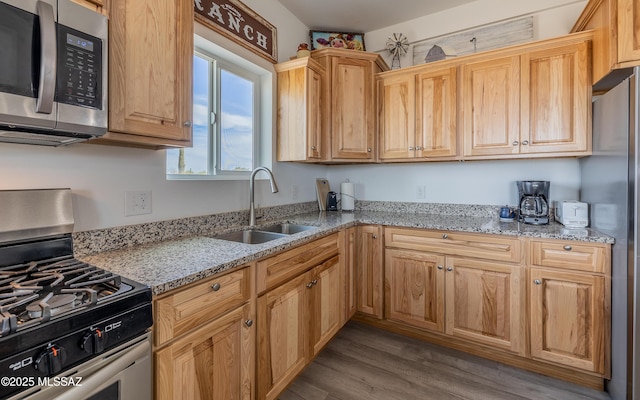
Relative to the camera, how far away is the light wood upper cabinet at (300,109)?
2.35 metres

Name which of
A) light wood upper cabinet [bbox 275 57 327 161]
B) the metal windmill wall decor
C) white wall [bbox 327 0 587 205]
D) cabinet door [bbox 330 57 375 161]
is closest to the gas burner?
light wood upper cabinet [bbox 275 57 327 161]

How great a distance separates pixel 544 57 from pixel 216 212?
2477mm

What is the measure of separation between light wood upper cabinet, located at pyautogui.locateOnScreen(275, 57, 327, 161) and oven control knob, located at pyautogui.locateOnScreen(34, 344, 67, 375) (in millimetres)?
1885

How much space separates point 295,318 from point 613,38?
235 cm

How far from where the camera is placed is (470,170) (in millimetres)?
2533

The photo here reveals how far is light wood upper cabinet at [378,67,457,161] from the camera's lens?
7.62 feet

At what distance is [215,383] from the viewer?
116 centimetres

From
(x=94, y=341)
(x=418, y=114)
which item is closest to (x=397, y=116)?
(x=418, y=114)

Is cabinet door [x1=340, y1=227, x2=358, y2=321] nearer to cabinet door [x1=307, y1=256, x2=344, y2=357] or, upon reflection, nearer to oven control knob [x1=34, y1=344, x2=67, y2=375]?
cabinet door [x1=307, y1=256, x2=344, y2=357]

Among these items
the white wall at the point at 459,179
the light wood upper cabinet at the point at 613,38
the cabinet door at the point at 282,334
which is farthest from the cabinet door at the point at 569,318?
the cabinet door at the point at 282,334

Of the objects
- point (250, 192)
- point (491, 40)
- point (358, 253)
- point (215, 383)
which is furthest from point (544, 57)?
point (215, 383)

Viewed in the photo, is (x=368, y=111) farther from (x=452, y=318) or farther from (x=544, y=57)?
(x=452, y=318)

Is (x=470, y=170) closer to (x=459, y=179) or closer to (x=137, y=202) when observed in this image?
(x=459, y=179)

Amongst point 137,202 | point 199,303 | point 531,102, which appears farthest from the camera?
point 531,102
